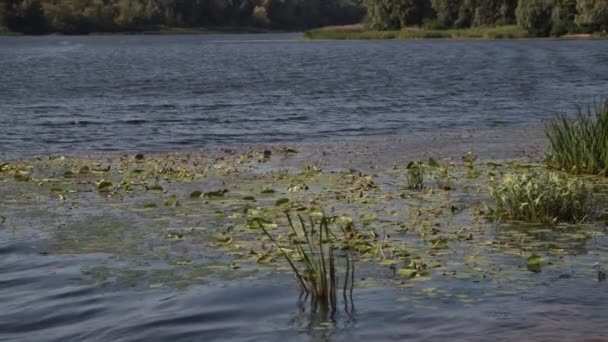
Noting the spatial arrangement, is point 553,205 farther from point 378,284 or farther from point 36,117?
point 36,117

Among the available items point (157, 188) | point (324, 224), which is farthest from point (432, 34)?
point (324, 224)

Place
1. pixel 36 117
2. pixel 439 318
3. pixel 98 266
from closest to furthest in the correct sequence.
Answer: pixel 439 318
pixel 98 266
pixel 36 117

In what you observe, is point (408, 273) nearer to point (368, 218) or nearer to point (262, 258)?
point (262, 258)

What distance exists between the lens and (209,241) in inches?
642

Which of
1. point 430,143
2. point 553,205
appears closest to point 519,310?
point 553,205

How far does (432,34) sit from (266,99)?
380 ft

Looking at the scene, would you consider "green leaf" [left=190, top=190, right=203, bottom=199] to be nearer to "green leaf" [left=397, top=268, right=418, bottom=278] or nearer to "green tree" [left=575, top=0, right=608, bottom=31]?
"green leaf" [left=397, top=268, right=418, bottom=278]

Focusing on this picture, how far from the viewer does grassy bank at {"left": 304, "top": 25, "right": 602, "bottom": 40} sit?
146m

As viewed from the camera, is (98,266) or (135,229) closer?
(98,266)

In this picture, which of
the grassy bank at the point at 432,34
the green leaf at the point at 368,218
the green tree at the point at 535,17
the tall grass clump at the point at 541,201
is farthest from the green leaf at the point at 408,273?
the grassy bank at the point at 432,34

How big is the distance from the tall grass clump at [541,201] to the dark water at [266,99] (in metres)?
A: 15.7

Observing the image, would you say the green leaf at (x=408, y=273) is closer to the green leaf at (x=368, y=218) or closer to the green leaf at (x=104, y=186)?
the green leaf at (x=368, y=218)

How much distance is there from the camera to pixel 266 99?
50844 millimetres

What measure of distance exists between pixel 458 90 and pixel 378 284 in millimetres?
43476
